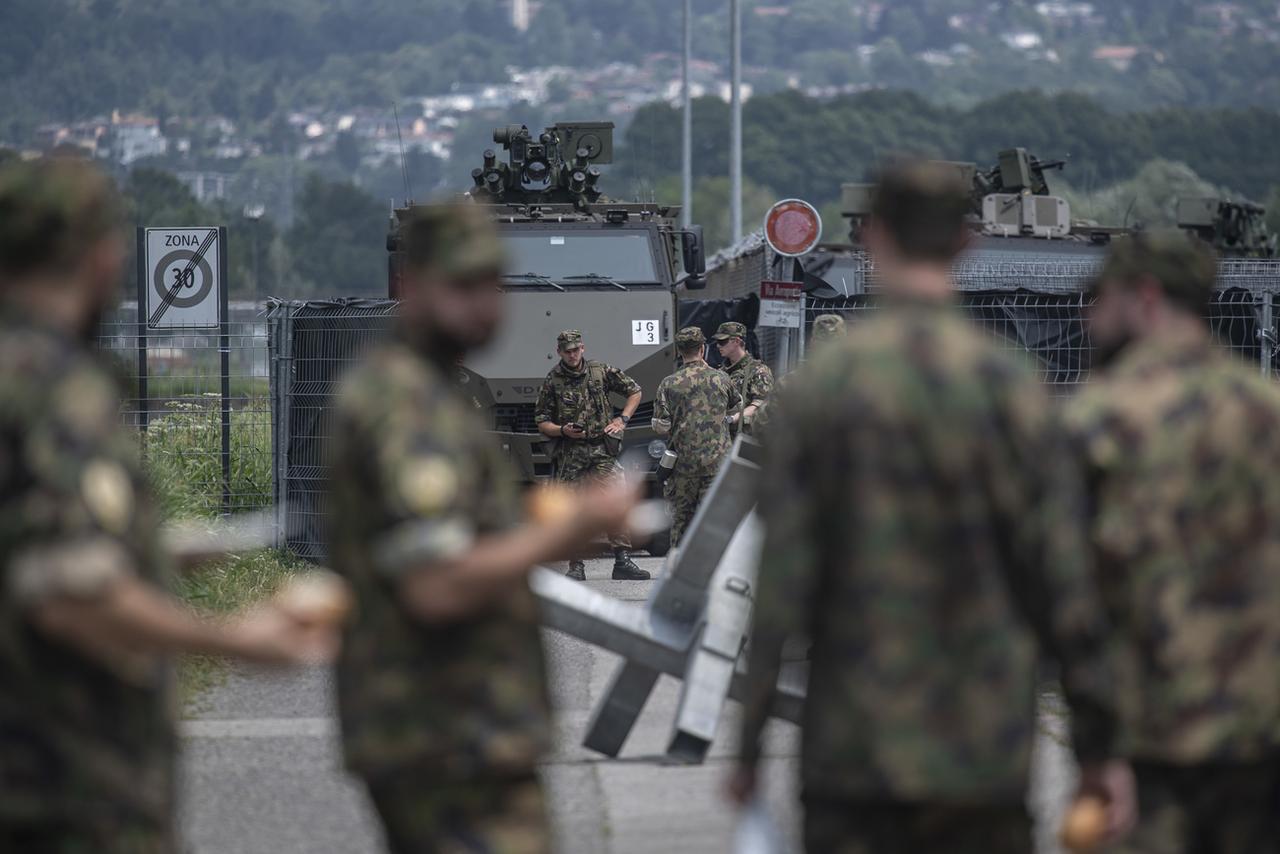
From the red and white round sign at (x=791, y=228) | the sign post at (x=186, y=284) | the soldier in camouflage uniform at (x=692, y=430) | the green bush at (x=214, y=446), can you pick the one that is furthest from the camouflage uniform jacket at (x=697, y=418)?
the sign post at (x=186, y=284)

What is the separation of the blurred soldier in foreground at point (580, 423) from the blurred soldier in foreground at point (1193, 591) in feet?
32.3

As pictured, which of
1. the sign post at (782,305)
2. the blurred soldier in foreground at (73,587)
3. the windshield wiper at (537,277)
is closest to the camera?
the blurred soldier in foreground at (73,587)

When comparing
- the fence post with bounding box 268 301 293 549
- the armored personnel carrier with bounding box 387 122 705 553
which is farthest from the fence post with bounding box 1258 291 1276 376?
the fence post with bounding box 268 301 293 549

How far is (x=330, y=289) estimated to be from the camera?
123 meters

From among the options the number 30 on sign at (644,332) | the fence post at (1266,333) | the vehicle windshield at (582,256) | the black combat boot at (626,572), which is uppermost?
the vehicle windshield at (582,256)

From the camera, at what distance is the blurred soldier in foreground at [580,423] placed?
14.0m

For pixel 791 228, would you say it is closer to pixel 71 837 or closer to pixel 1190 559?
pixel 1190 559

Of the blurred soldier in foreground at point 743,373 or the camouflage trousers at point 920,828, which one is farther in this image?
the blurred soldier in foreground at point 743,373

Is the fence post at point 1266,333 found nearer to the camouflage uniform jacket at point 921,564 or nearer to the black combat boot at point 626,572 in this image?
the black combat boot at point 626,572

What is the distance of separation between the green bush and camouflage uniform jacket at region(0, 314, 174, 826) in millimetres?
10659

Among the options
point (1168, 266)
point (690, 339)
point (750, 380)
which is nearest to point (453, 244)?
point (1168, 266)

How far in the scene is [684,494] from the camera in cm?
1354

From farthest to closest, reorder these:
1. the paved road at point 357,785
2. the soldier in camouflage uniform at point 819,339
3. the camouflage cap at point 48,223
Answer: the soldier in camouflage uniform at point 819,339 < the paved road at point 357,785 < the camouflage cap at point 48,223

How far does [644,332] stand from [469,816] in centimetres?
1235
